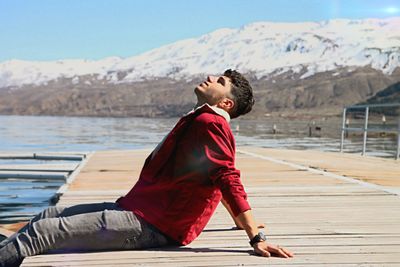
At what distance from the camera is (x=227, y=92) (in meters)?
3.51

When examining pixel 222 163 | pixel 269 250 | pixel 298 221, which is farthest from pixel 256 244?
pixel 298 221

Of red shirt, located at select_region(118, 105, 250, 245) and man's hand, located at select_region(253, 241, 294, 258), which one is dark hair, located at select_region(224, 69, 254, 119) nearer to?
red shirt, located at select_region(118, 105, 250, 245)

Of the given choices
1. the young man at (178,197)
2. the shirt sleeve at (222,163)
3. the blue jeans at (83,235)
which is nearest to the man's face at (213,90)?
the young man at (178,197)

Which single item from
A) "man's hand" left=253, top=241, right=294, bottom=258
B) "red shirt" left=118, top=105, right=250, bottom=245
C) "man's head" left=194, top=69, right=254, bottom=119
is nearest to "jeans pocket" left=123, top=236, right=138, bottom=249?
"red shirt" left=118, top=105, right=250, bottom=245

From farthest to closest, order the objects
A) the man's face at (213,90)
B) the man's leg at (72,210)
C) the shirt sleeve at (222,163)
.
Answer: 1. the man's leg at (72,210)
2. the man's face at (213,90)
3. the shirt sleeve at (222,163)

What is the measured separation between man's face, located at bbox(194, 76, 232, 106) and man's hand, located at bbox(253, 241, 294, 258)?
32.1 inches

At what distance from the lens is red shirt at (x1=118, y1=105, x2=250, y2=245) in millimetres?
3377

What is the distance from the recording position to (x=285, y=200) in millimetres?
5867

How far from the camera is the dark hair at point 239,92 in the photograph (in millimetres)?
3520

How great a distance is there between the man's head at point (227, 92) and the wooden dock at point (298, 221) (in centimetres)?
82

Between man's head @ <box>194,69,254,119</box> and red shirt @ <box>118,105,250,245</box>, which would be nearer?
red shirt @ <box>118,105,250,245</box>

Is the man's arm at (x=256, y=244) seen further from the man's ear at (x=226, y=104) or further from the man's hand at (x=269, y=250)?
the man's ear at (x=226, y=104)

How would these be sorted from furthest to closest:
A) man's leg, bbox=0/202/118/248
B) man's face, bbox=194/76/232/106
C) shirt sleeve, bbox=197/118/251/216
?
man's leg, bbox=0/202/118/248 → man's face, bbox=194/76/232/106 → shirt sleeve, bbox=197/118/251/216

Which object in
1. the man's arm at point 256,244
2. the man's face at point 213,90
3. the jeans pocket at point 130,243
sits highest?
the man's face at point 213,90
